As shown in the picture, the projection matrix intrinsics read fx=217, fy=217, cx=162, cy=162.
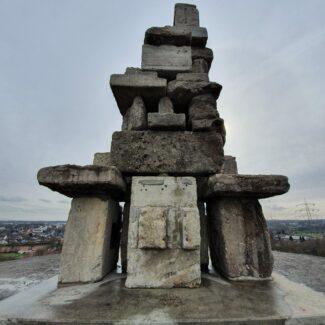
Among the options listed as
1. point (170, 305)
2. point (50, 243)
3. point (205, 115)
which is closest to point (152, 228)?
point (170, 305)

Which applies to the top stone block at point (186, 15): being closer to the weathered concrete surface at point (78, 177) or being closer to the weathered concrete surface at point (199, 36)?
the weathered concrete surface at point (199, 36)

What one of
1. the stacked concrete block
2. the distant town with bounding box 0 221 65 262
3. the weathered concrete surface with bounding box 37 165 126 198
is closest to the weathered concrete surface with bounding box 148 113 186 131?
the stacked concrete block

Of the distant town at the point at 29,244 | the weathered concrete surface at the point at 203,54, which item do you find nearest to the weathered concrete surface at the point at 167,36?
the weathered concrete surface at the point at 203,54

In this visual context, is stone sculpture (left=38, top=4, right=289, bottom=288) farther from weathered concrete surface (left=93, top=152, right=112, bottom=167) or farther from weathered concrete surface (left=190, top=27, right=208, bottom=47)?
weathered concrete surface (left=190, top=27, right=208, bottom=47)

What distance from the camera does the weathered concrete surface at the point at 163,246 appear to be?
1.89 m

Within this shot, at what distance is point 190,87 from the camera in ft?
8.97

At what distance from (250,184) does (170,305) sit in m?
1.22

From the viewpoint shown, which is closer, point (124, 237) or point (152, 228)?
point (152, 228)

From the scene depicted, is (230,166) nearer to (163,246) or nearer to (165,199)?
(165,199)

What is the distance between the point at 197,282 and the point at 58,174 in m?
1.57

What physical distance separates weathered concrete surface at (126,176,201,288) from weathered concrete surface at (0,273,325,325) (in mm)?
99

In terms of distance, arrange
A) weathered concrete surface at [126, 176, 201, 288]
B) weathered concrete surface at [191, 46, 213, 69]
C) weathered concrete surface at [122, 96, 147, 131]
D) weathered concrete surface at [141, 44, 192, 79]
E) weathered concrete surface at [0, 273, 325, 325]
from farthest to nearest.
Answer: weathered concrete surface at [191, 46, 213, 69], weathered concrete surface at [141, 44, 192, 79], weathered concrete surface at [122, 96, 147, 131], weathered concrete surface at [126, 176, 201, 288], weathered concrete surface at [0, 273, 325, 325]

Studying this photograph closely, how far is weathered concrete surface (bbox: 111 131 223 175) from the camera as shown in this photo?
234 cm

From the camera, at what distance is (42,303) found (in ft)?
4.95
